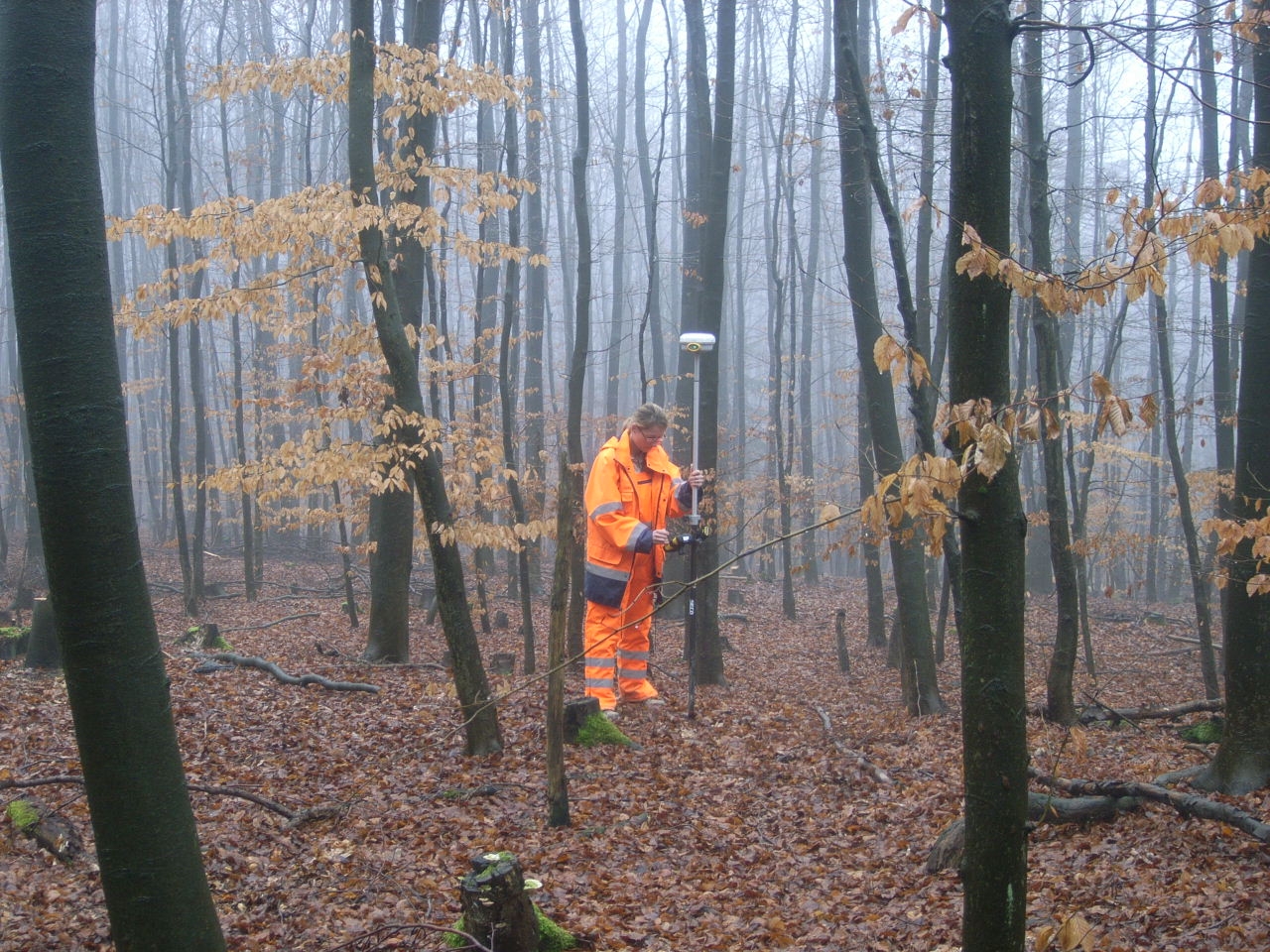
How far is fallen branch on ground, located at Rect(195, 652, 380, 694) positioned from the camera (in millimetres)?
8852

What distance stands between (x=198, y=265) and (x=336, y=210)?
1.91 metres

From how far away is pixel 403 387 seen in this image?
22.2ft

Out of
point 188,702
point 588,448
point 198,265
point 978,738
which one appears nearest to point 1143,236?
point 978,738

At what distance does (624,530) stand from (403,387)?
7.18 feet

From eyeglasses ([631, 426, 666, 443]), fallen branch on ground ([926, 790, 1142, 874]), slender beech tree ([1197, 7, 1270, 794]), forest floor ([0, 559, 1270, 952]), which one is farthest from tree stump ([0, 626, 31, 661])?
slender beech tree ([1197, 7, 1270, 794])

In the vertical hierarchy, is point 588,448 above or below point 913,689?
above

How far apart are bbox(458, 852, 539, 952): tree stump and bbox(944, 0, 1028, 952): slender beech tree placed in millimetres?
2020

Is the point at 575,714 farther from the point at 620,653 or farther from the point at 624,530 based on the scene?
the point at 624,530

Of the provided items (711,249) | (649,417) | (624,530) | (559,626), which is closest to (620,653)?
(624,530)

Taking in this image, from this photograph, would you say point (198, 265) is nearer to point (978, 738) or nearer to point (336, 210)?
point (336, 210)

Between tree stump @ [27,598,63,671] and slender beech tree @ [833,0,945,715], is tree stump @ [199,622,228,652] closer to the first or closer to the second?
tree stump @ [27,598,63,671]

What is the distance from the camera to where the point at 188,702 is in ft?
26.0

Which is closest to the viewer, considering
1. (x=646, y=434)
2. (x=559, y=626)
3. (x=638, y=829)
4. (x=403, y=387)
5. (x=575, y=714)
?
(x=559, y=626)

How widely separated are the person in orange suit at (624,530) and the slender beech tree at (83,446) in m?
4.84
